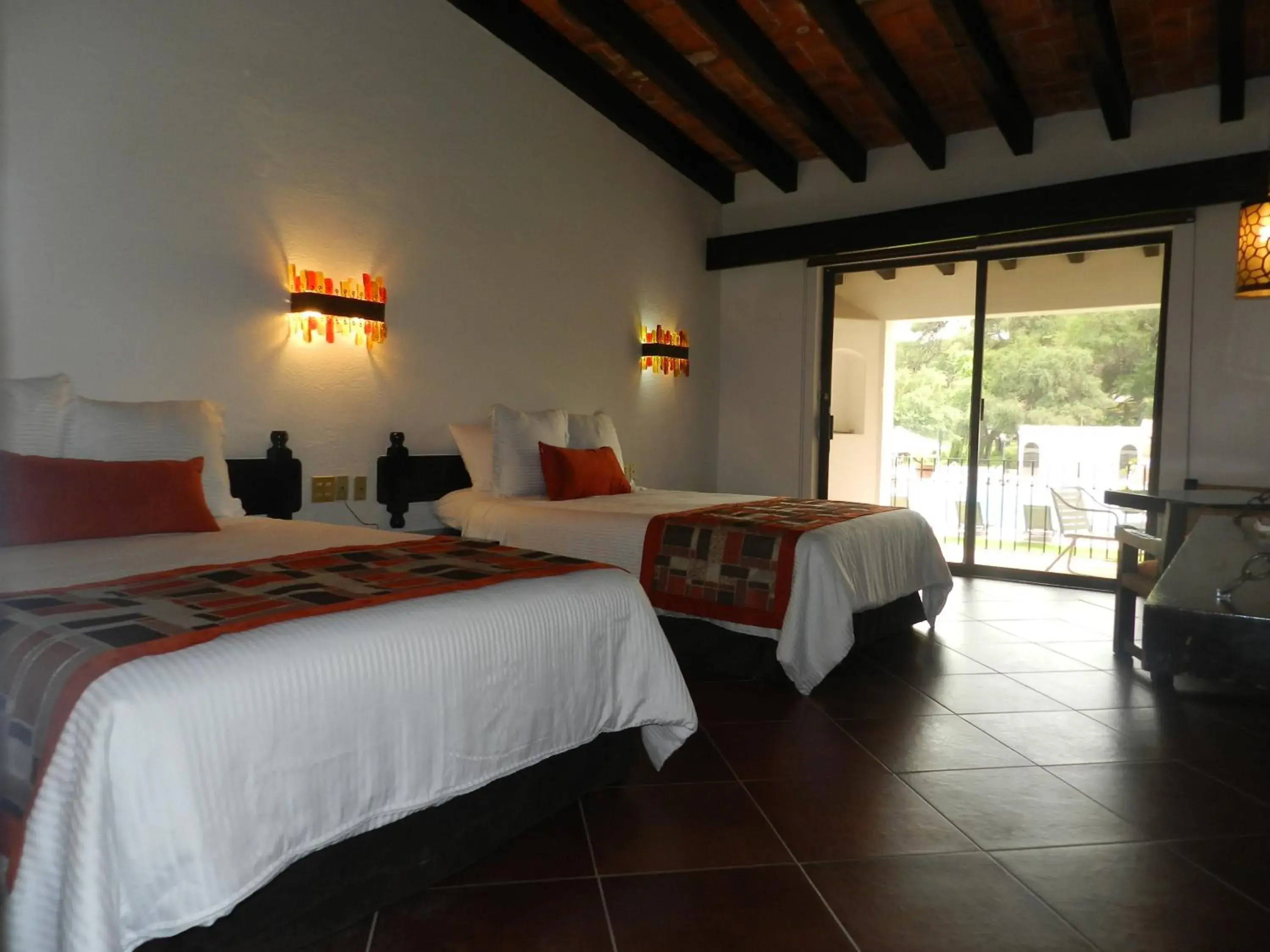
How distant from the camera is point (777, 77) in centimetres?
436

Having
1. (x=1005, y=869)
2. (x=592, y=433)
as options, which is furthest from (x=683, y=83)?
(x=1005, y=869)

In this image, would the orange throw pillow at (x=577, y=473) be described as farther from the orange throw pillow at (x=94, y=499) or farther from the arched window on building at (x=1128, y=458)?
the arched window on building at (x=1128, y=458)

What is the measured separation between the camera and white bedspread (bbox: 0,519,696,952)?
114 centimetres

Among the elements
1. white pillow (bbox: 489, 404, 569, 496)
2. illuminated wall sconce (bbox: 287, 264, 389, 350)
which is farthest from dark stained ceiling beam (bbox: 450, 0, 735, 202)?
white pillow (bbox: 489, 404, 569, 496)

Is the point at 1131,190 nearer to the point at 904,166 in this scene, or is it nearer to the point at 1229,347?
the point at 1229,347

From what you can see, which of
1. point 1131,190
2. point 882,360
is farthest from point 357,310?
point 882,360

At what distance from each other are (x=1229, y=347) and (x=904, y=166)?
6.88ft

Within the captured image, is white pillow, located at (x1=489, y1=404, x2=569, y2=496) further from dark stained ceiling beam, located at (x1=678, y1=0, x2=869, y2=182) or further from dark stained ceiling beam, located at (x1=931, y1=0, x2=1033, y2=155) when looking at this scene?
dark stained ceiling beam, located at (x1=931, y1=0, x2=1033, y2=155)

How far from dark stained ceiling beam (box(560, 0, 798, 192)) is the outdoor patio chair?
2.69 meters

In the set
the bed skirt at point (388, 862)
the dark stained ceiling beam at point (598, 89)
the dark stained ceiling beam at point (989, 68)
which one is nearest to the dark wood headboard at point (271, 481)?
the bed skirt at point (388, 862)

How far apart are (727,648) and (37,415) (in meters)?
2.37

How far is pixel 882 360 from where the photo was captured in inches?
283

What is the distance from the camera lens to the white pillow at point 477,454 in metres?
4.06

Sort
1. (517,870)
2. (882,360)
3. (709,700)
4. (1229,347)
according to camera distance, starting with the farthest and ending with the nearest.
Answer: (882,360)
(1229,347)
(709,700)
(517,870)
